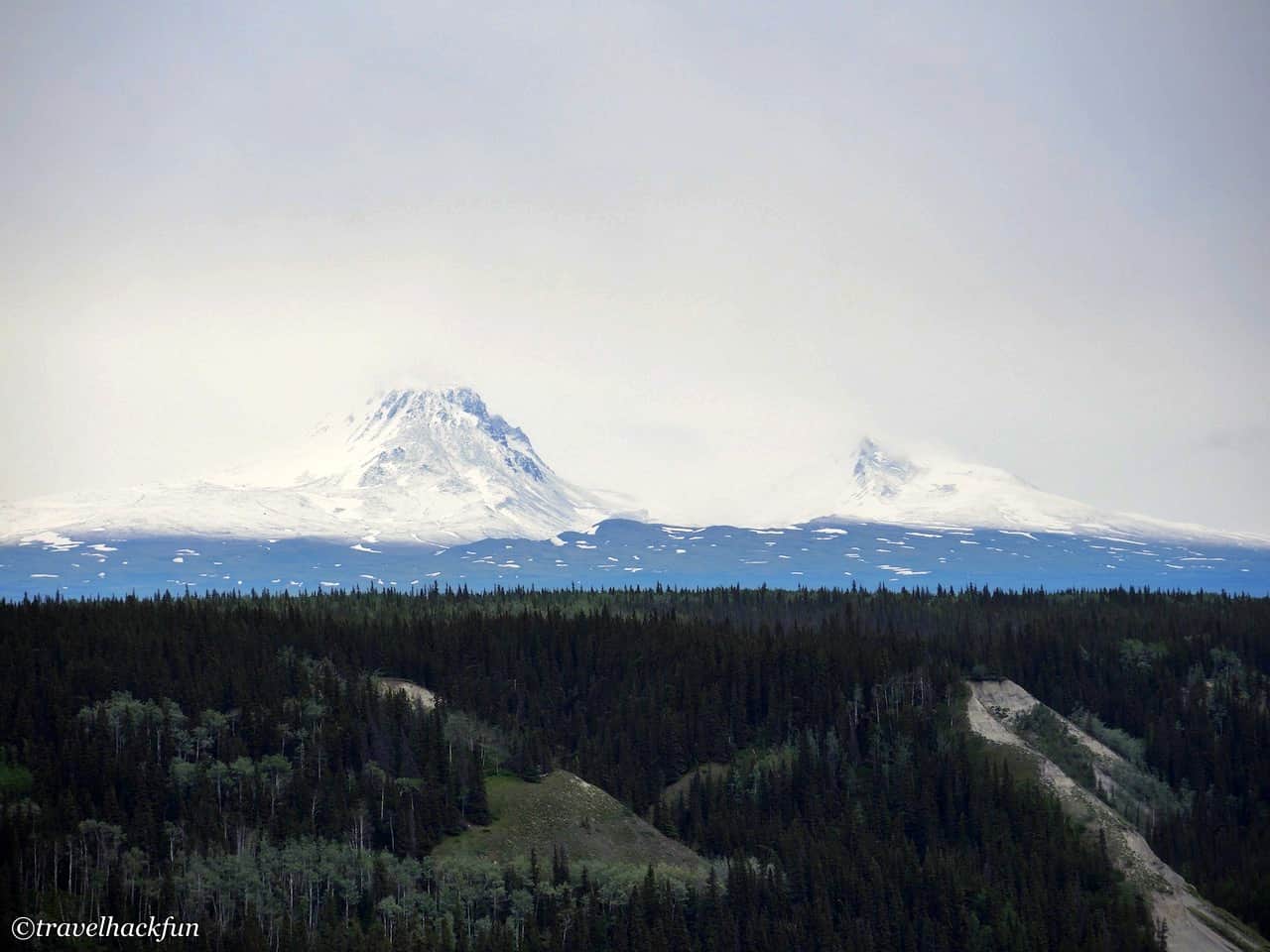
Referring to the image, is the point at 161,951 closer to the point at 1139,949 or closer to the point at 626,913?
the point at 626,913

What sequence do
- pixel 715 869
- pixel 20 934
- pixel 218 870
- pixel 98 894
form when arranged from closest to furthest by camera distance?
pixel 20 934 → pixel 98 894 → pixel 218 870 → pixel 715 869

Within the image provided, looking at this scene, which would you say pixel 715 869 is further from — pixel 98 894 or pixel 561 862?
pixel 98 894

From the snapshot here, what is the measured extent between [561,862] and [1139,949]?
52101 mm

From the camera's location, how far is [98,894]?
167 metres

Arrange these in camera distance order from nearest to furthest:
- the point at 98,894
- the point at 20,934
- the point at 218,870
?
the point at 20,934, the point at 98,894, the point at 218,870

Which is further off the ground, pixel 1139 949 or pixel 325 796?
pixel 325 796

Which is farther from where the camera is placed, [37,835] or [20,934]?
[37,835]

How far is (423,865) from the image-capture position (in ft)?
611

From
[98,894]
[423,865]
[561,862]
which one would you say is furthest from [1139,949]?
[98,894]

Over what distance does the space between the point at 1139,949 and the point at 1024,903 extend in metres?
10.7

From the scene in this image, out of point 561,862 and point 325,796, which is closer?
point 561,862

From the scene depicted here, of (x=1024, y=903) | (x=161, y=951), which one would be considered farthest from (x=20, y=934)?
(x=1024, y=903)

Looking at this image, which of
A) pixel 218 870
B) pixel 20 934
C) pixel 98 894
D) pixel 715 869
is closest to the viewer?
pixel 20 934

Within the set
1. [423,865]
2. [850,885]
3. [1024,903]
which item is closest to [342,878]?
[423,865]
